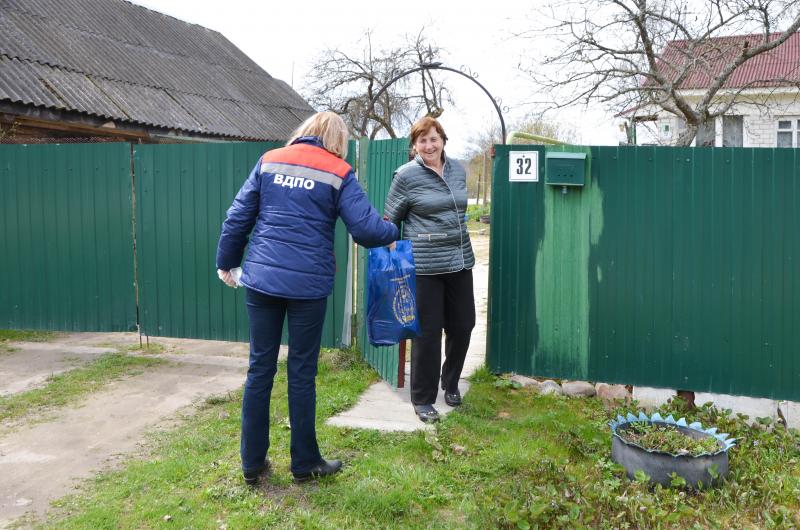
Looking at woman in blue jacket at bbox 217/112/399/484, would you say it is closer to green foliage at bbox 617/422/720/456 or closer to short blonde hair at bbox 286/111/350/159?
short blonde hair at bbox 286/111/350/159

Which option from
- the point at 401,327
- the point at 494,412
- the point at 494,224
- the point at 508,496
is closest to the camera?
the point at 508,496

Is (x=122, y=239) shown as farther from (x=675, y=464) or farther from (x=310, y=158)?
(x=675, y=464)

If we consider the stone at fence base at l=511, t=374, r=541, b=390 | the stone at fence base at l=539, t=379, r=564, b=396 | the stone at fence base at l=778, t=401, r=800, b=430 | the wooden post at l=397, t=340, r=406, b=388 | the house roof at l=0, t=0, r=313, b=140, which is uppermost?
the house roof at l=0, t=0, r=313, b=140

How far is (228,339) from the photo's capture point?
6.03 metres

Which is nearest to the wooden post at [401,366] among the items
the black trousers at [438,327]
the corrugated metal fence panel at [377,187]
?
the corrugated metal fence panel at [377,187]

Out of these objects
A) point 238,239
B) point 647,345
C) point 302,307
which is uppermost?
point 238,239

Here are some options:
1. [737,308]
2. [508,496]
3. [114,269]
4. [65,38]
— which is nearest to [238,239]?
[508,496]

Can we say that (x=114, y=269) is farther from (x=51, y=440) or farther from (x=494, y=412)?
(x=494, y=412)

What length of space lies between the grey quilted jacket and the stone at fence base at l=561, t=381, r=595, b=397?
4.90 ft

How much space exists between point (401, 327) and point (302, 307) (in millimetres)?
1028

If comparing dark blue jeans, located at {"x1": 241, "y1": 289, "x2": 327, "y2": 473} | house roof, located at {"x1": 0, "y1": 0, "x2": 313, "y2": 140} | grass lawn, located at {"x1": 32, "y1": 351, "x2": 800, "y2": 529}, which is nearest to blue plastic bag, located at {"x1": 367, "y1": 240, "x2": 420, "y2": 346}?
grass lawn, located at {"x1": 32, "y1": 351, "x2": 800, "y2": 529}

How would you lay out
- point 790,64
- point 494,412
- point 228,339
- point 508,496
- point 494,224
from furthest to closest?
point 790,64
point 228,339
point 494,224
point 494,412
point 508,496

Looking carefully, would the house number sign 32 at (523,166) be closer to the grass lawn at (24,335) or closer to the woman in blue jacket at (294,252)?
the woman in blue jacket at (294,252)

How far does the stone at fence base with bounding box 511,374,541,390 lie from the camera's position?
5078 mm
